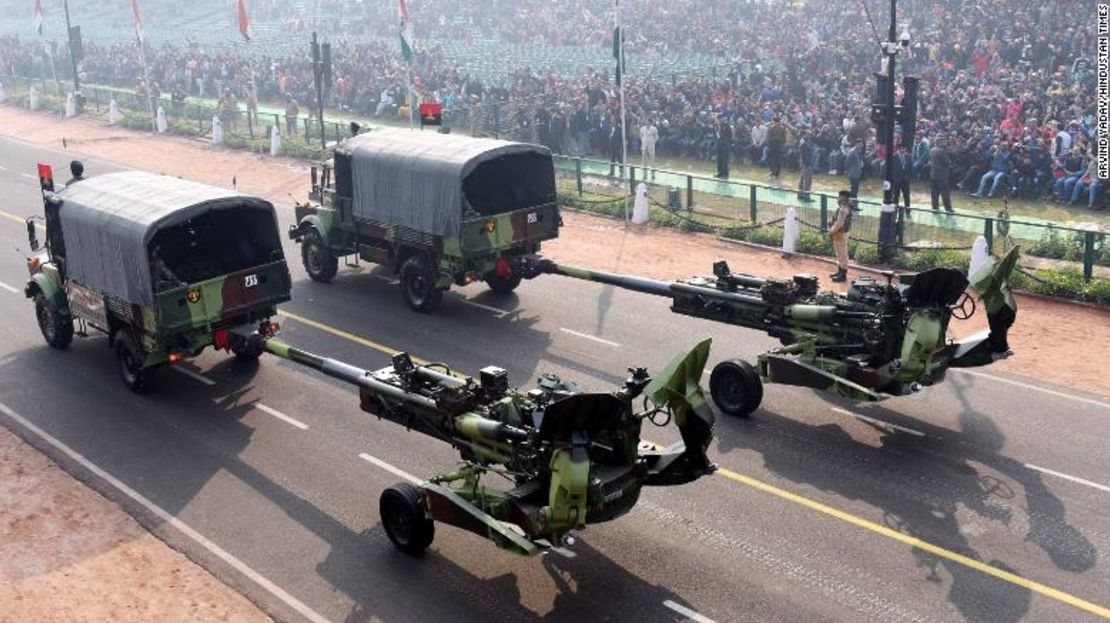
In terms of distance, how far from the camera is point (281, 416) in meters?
16.7

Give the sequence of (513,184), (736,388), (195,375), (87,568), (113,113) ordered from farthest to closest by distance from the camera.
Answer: (113,113)
(513,184)
(195,375)
(736,388)
(87,568)

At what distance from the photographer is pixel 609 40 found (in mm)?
54031

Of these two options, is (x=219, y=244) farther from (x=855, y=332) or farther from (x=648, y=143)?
(x=648, y=143)

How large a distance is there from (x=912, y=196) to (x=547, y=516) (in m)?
21.5

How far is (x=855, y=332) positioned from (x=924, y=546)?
3.75 metres

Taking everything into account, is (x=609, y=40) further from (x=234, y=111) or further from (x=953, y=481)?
(x=953, y=481)

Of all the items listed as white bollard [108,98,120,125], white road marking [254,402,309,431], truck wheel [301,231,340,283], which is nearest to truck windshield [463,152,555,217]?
truck wheel [301,231,340,283]

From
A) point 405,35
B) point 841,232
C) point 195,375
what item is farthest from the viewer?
point 405,35

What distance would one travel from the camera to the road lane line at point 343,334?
19344mm

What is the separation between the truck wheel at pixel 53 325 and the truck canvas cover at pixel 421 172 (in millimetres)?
5730

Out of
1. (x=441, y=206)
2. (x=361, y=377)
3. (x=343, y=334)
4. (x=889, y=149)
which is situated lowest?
(x=343, y=334)

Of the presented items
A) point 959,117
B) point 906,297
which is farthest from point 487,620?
point 959,117

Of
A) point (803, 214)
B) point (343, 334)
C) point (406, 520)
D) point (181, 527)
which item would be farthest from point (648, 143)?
point (406, 520)

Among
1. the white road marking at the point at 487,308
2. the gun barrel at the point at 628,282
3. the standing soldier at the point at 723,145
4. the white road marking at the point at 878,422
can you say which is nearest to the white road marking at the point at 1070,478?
the white road marking at the point at 878,422
